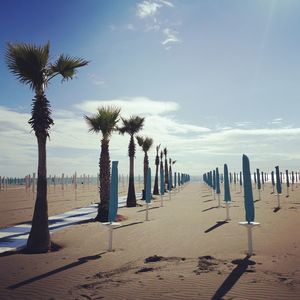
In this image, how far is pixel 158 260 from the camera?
30.7 feet

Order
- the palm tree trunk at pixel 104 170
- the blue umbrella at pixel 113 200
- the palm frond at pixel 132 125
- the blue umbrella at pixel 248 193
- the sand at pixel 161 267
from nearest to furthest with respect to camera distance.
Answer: the sand at pixel 161 267, the blue umbrella at pixel 248 193, the blue umbrella at pixel 113 200, the palm tree trunk at pixel 104 170, the palm frond at pixel 132 125

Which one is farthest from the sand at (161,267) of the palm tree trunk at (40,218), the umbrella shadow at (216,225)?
the palm tree trunk at (40,218)

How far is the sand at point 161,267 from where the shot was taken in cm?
680

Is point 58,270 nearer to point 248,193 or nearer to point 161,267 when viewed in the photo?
point 161,267

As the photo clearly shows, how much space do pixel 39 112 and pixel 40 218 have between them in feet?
12.0

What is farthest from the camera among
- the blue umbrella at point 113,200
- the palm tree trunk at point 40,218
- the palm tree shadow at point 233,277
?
the blue umbrella at point 113,200

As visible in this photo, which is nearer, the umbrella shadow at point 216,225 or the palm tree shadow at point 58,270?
the palm tree shadow at point 58,270

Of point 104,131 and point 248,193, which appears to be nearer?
point 248,193

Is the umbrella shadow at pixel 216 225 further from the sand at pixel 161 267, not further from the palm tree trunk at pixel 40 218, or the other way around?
the palm tree trunk at pixel 40 218

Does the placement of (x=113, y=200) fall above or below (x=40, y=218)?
above

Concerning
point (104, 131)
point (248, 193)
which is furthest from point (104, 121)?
point (248, 193)

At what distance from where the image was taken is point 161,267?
8.53m

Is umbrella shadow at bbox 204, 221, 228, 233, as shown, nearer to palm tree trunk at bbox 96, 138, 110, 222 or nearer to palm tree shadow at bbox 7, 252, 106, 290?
palm tree shadow at bbox 7, 252, 106, 290

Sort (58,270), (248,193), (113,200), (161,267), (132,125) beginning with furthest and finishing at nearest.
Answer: (132,125)
(113,200)
(248,193)
(58,270)
(161,267)
